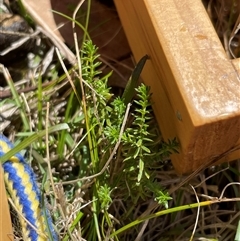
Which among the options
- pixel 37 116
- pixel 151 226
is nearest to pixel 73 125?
pixel 37 116

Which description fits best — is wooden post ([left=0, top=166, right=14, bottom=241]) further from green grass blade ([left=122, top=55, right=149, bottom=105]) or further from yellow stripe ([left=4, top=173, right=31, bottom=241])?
green grass blade ([left=122, top=55, right=149, bottom=105])

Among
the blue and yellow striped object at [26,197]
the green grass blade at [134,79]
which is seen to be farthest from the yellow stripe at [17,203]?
the green grass blade at [134,79]

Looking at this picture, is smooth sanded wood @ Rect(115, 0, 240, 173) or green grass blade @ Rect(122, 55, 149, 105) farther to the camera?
green grass blade @ Rect(122, 55, 149, 105)

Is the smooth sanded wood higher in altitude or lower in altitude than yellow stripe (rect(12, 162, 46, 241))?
higher

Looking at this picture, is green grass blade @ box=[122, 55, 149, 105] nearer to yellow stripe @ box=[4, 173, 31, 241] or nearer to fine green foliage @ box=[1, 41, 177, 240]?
fine green foliage @ box=[1, 41, 177, 240]

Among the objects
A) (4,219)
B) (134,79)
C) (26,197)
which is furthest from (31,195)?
(134,79)

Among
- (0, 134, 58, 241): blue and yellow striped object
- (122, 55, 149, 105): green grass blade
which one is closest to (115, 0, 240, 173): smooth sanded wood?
(122, 55, 149, 105): green grass blade

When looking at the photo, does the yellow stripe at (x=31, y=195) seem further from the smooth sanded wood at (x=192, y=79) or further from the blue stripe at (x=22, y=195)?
the smooth sanded wood at (x=192, y=79)

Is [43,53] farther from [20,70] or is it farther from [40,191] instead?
[40,191]

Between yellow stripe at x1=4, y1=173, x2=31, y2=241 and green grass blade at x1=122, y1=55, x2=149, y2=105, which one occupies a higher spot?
green grass blade at x1=122, y1=55, x2=149, y2=105
